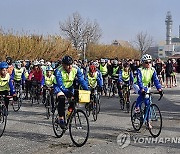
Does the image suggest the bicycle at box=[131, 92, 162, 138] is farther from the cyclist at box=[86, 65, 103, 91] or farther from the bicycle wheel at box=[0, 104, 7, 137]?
the bicycle wheel at box=[0, 104, 7, 137]

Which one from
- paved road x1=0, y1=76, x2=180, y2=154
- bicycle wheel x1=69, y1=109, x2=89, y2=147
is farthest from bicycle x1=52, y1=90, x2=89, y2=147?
paved road x1=0, y1=76, x2=180, y2=154

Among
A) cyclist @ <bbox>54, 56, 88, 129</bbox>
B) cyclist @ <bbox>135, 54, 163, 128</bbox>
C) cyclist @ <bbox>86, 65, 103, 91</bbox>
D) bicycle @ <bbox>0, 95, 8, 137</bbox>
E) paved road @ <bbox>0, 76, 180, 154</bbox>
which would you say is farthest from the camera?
cyclist @ <bbox>86, 65, 103, 91</bbox>

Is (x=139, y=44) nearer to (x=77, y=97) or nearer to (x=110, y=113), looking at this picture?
(x=110, y=113)

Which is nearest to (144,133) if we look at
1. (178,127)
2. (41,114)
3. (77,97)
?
(178,127)

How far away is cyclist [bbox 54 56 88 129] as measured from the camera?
841 centimetres

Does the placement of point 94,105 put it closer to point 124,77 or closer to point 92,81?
point 92,81

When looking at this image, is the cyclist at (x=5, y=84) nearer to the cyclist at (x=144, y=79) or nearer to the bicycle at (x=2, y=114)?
the bicycle at (x=2, y=114)

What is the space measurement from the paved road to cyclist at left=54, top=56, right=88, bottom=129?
2.50 ft

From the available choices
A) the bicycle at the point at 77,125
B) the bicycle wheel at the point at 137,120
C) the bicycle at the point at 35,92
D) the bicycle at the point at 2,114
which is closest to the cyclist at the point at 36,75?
the bicycle at the point at 35,92

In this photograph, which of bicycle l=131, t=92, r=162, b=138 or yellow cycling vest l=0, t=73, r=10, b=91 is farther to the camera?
yellow cycling vest l=0, t=73, r=10, b=91

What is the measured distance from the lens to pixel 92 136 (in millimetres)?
9086

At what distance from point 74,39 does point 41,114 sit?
3699 cm

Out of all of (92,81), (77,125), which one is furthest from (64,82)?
(92,81)

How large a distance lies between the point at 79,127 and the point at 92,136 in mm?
809
